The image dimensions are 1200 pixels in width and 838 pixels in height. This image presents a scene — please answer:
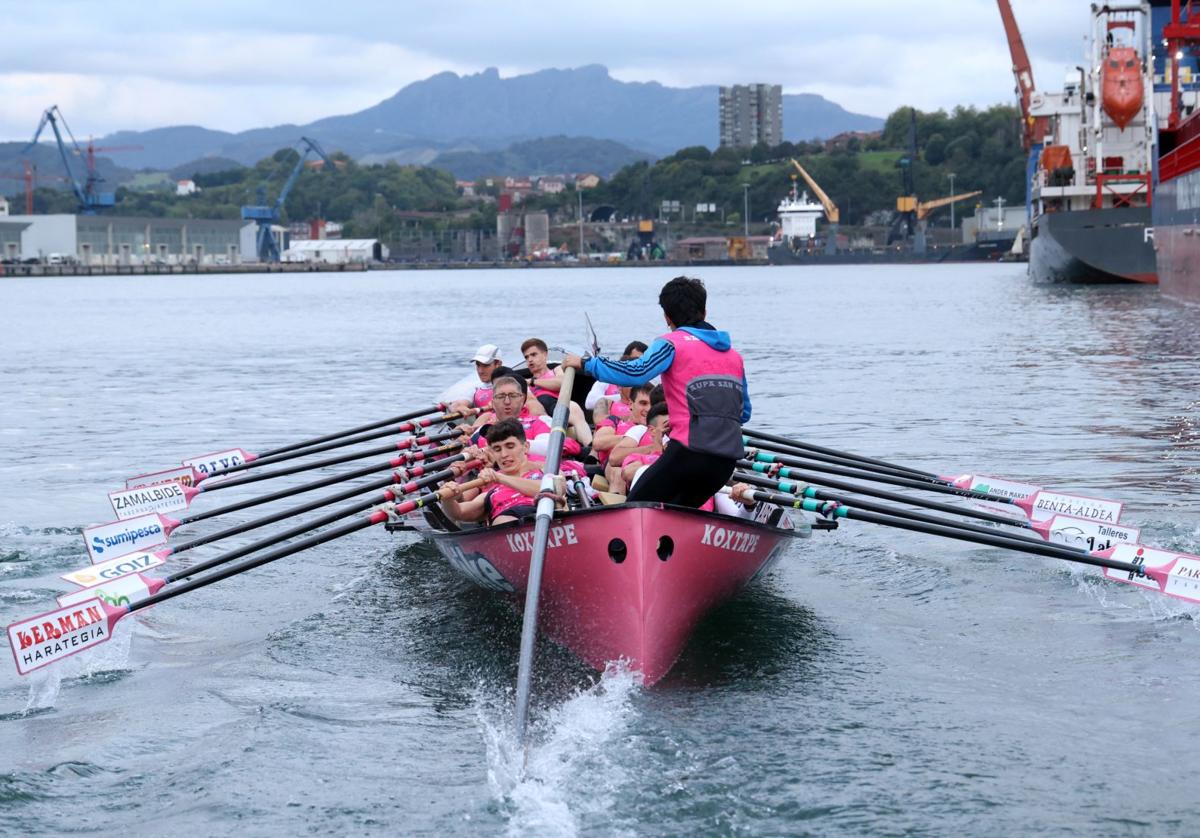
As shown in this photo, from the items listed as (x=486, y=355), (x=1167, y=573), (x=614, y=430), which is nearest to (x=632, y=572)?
(x=614, y=430)

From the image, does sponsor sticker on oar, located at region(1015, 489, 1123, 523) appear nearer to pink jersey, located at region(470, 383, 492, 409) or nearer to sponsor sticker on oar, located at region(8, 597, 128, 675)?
pink jersey, located at region(470, 383, 492, 409)

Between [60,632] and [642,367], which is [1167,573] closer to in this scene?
[642,367]

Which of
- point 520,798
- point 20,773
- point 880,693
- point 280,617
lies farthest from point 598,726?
point 280,617

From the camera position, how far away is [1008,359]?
34.0 metres

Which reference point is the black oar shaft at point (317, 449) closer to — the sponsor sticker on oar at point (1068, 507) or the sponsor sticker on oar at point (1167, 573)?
the sponsor sticker on oar at point (1068, 507)

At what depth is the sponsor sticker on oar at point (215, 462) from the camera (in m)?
14.8

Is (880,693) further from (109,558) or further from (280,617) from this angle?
(109,558)

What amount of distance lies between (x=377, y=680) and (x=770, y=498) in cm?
295

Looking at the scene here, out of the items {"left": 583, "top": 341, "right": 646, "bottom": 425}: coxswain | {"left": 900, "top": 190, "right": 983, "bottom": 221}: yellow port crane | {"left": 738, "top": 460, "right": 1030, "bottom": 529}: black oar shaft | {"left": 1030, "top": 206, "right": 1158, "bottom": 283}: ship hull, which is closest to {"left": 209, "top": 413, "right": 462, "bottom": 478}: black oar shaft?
{"left": 583, "top": 341, "right": 646, "bottom": 425}: coxswain

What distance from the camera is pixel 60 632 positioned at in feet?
30.0

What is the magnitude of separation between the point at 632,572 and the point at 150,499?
6878mm

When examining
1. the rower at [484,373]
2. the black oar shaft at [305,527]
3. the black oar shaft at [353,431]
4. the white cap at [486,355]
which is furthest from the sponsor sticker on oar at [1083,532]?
the black oar shaft at [353,431]

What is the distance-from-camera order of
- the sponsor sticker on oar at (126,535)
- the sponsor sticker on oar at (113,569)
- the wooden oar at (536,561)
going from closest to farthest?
1. the wooden oar at (536,561)
2. the sponsor sticker on oar at (113,569)
3. the sponsor sticker on oar at (126,535)

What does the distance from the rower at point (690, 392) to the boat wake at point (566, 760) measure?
127cm
